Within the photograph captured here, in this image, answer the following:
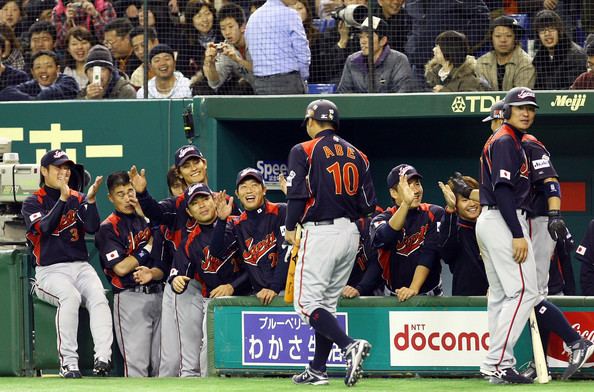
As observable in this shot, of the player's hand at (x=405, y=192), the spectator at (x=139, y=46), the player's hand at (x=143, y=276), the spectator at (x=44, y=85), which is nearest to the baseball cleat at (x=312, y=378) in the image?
the player's hand at (x=405, y=192)

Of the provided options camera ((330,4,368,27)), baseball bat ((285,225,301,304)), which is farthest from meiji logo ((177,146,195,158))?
camera ((330,4,368,27))

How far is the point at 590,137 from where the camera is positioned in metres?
10.8

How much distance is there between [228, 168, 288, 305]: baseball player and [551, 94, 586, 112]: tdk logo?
106 inches

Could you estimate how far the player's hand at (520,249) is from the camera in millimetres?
7152

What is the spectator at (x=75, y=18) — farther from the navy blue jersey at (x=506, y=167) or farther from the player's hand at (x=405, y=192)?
the navy blue jersey at (x=506, y=167)

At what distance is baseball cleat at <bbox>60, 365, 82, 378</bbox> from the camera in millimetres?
8484

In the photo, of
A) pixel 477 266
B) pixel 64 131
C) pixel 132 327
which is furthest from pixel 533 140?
pixel 64 131

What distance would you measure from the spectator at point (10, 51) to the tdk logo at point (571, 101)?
18.3 ft

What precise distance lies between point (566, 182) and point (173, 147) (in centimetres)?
368

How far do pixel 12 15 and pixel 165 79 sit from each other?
249cm

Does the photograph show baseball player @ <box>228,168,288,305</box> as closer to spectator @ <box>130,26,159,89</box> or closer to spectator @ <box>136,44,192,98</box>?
spectator @ <box>136,44,192,98</box>

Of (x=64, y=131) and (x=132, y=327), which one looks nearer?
(x=132, y=327)

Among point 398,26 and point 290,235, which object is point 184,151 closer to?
point 290,235

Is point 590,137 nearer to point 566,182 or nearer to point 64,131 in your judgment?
point 566,182
